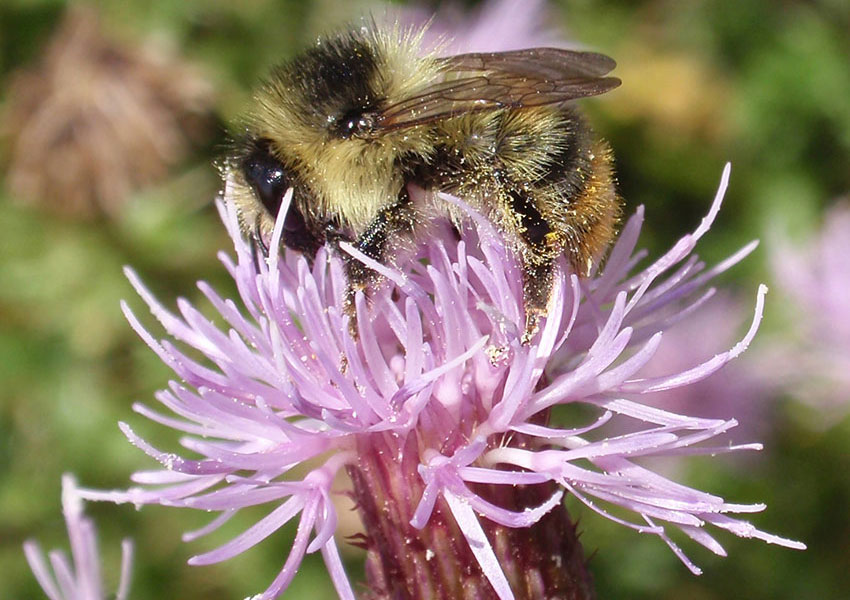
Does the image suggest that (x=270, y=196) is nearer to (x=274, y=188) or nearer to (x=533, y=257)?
(x=274, y=188)

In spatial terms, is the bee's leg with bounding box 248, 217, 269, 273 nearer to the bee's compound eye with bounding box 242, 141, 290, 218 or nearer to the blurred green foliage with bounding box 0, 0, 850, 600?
the bee's compound eye with bounding box 242, 141, 290, 218

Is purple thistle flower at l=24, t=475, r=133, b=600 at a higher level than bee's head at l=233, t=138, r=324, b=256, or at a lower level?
lower

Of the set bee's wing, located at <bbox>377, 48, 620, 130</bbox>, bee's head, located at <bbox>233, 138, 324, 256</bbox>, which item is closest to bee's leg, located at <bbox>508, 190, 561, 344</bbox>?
bee's wing, located at <bbox>377, 48, 620, 130</bbox>

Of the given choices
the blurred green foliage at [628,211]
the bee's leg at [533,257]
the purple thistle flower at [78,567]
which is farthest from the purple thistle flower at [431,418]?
the blurred green foliage at [628,211]

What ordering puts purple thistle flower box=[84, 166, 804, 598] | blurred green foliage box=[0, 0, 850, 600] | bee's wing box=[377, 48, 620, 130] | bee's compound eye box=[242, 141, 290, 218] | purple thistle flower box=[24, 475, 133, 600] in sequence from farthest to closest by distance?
blurred green foliage box=[0, 0, 850, 600], purple thistle flower box=[24, 475, 133, 600], bee's compound eye box=[242, 141, 290, 218], bee's wing box=[377, 48, 620, 130], purple thistle flower box=[84, 166, 804, 598]

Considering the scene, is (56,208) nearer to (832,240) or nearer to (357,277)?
(357,277)

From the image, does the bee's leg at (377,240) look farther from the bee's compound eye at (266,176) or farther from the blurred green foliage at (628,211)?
the blurred green foliage at (628,211)

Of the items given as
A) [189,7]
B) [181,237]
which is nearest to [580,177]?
[181,237]

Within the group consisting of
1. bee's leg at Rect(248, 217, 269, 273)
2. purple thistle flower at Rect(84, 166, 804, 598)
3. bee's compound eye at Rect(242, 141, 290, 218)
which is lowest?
purple thistle flower at Rect(84, 166, 804, 598)
